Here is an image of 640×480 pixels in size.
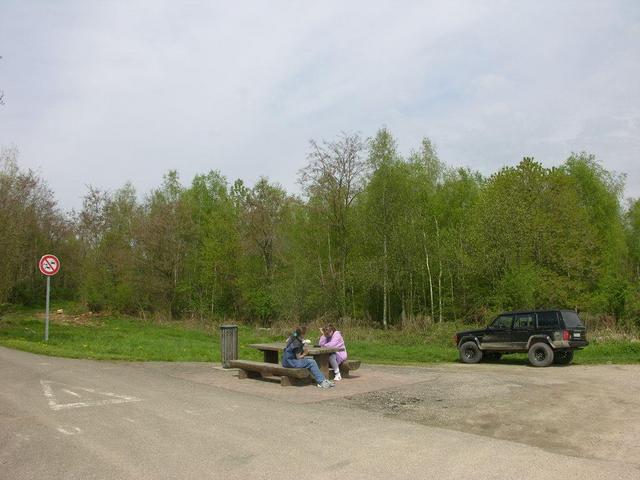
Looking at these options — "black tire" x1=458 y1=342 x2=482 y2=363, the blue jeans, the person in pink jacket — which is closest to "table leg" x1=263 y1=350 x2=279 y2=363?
the person in pink jacket

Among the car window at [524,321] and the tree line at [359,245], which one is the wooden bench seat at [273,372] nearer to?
the car window at [524,321]

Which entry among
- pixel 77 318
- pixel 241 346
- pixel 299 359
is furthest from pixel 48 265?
pixel 77 318

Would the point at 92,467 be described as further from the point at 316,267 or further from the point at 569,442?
the point at 316,267

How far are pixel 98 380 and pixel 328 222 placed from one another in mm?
26419

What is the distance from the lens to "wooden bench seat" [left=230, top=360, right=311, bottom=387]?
1245 centimetres

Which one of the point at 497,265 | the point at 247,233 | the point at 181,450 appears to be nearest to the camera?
the point at 181,450

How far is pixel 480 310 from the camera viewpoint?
109ft

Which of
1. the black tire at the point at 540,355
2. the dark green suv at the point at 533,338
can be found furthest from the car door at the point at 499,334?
the black tire at the point at 540,355

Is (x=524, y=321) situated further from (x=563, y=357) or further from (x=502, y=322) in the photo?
(x=563, y=357)

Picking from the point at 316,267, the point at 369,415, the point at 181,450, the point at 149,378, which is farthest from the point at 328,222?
the point at 181,450

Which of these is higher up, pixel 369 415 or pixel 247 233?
pixel 247 233

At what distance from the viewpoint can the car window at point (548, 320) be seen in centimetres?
1855

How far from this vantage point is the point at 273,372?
12922mm

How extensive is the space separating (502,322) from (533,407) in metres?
9.66
